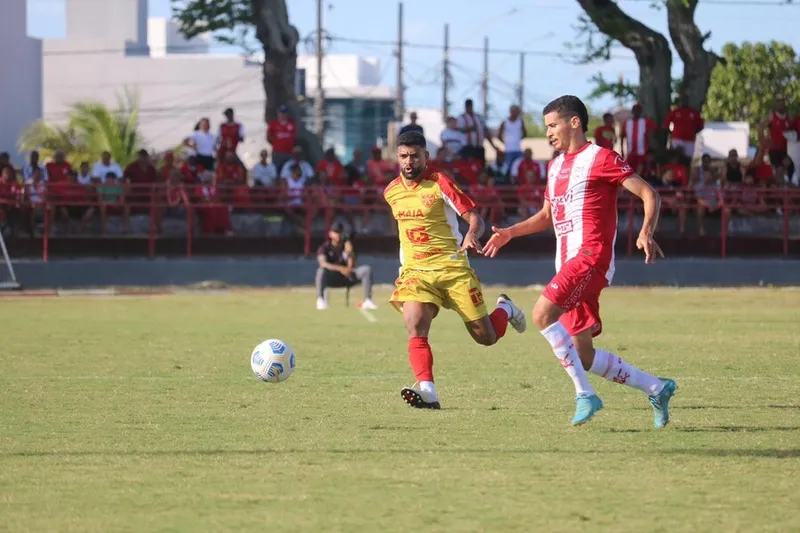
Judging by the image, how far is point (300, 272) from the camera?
84.8 ft

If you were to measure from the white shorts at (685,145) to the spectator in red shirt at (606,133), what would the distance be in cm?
232

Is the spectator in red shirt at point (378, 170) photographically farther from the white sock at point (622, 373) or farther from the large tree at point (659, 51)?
the white sock at point (622, 373)

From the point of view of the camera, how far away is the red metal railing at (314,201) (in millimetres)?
26094

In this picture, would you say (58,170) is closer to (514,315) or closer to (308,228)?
(308,228)

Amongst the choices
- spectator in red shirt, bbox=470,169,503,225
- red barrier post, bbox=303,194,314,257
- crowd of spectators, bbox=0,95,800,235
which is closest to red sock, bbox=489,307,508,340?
crowd of spectators, bbox=0,95,800,235

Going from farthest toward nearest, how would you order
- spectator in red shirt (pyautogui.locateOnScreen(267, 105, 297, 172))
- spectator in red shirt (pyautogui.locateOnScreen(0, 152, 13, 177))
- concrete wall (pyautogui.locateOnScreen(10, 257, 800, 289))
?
spectator in red shirt (pyautogui.locateOnScreen(267, 105, 297, 172)), spectator in red shirt (pyautogui.locateOnScreen(0, 152, 13, 177)), concrete wall (pyautogui.locateOnScreen(10, 257, 800, 289))

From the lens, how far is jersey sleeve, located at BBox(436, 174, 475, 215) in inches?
374

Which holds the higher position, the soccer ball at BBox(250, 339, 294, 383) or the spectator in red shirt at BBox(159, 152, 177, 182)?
the spectator in red shirt at BBox(159, 152, 177, 182)

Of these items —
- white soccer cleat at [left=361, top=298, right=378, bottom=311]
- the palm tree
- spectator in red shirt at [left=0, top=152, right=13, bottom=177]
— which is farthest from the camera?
the palm tree

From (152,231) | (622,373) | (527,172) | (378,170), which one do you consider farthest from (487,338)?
(378,170)

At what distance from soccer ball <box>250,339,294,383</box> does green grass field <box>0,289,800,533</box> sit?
23 centimetres

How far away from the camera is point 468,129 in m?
28.1

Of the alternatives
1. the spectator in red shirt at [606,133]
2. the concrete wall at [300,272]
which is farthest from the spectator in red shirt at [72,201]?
the spectator in red shirt at [606,133]

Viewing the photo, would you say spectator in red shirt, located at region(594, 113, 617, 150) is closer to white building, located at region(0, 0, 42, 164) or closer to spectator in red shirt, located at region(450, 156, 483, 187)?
spectator in red shirt, located at region(450, 156, 483, 187)
